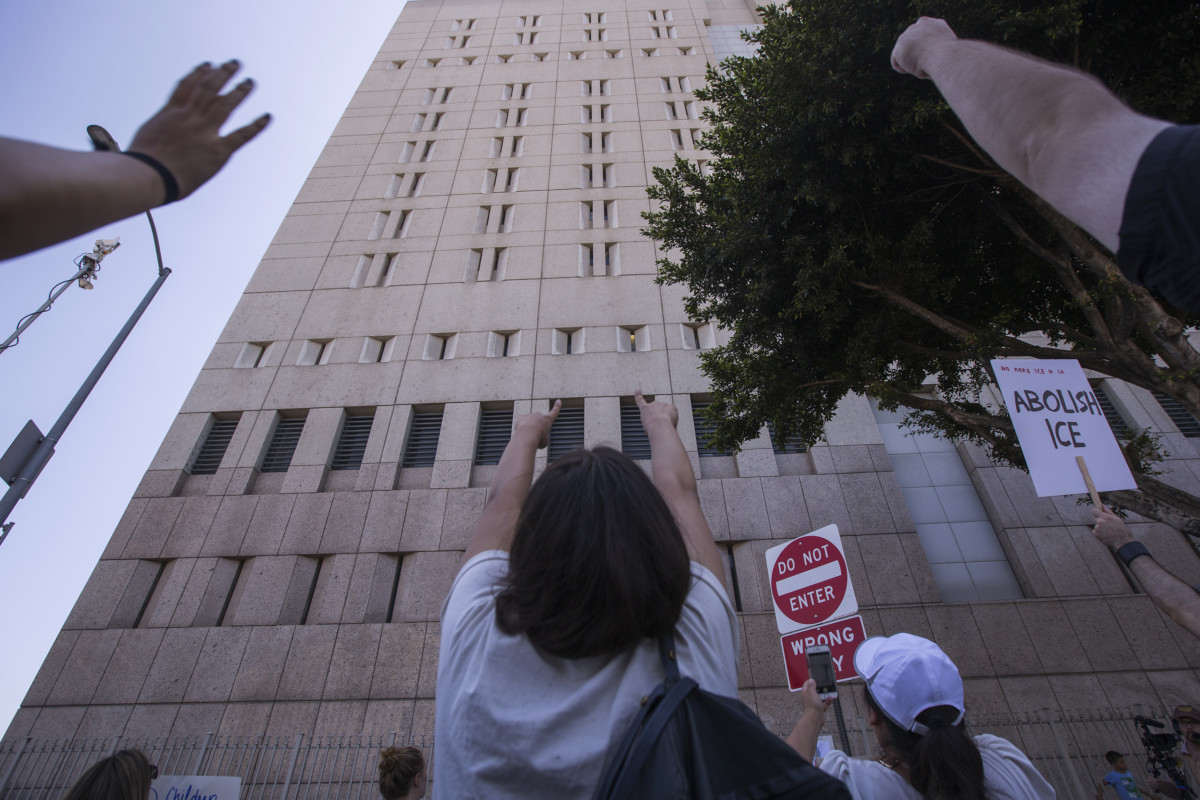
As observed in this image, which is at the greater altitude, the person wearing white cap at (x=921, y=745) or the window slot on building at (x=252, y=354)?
the window slot on building at (x=252, y=354)

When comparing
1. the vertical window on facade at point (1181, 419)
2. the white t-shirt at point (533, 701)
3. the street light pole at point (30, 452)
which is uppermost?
the vertical window on facade at point (1181, 419)

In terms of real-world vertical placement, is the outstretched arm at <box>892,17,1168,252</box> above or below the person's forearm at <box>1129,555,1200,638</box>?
below

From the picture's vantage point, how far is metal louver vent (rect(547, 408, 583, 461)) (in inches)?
536

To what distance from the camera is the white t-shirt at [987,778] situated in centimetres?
212

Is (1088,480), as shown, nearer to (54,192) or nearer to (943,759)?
(943,759)

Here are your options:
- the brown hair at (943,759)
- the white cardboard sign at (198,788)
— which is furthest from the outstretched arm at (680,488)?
the white cardboard sign at (198,788)

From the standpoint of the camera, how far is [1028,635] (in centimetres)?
1062

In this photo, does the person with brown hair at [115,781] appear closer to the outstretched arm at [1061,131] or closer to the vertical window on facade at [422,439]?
the outstretched arm at [1061,131]

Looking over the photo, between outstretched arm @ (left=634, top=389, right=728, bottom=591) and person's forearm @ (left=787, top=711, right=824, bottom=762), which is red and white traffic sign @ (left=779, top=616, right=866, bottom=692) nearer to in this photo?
person's forearm @ (left=787, top=711, right=824, bottom=762)

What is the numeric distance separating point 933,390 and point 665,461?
1062cm

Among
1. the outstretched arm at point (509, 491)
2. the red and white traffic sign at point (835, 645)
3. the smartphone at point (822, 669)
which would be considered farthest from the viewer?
the red and white traffic sign at point (835, 645)

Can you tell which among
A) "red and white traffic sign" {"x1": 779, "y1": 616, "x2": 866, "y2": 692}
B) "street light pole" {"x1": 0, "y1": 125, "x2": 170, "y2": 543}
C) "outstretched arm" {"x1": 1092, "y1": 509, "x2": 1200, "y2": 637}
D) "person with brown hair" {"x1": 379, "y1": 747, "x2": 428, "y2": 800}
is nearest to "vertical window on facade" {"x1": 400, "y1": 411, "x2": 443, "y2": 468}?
"street light pole" {"x1": 0, "y1": 125, "x2": 170, "y2": 543}

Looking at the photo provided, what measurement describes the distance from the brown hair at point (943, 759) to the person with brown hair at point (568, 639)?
1.45 m

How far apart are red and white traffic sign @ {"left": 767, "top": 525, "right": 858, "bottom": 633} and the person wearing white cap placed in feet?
8.70
